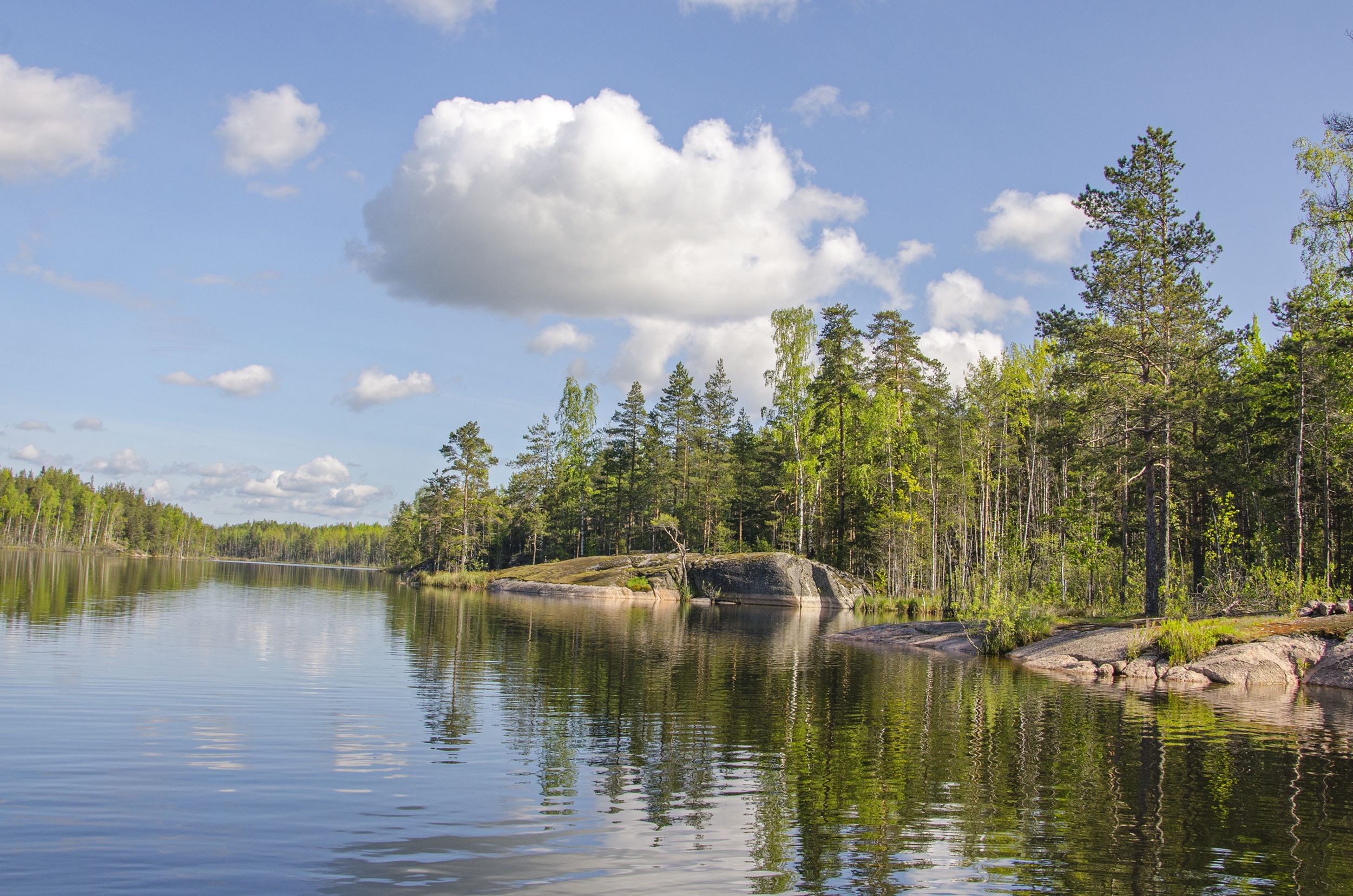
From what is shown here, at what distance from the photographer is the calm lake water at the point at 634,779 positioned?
7098 mm

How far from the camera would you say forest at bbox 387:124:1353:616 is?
3038 cm

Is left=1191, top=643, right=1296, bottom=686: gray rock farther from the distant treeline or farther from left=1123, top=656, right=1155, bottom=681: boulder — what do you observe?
the distant treeline

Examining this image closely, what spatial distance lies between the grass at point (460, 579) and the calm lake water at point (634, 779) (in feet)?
152

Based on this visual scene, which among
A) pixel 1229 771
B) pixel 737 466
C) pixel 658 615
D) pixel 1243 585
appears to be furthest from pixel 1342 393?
pixel 737 466

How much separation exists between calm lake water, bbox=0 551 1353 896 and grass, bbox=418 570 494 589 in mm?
46238

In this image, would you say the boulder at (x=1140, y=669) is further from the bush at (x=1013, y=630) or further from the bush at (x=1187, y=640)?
the bush at (x=1013, y=630)

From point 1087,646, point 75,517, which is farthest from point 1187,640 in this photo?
point 75,517

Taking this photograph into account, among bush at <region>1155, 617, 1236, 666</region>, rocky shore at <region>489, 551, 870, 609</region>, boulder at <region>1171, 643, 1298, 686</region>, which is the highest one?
bush at <region>1155, 617, 1236, 666</region>

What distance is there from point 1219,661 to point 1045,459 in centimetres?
2979

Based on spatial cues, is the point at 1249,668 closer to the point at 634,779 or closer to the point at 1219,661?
the point at 1219,661

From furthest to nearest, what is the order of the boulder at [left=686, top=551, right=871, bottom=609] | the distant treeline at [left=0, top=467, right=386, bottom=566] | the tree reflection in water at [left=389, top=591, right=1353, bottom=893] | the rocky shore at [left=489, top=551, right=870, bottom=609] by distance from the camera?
the distant treeline at [left=0, top=467, right=386, bottom=566]
the rocky shore at [left=489, top=551, right=870, bottom=609]
the boulder at [left=686, top=551, right=871, bottom=609]
the tree reflection in water at [left=389, top=591, right=1353, bottom=893]

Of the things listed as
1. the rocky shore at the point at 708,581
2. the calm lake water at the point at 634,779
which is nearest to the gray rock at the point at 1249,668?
the calm lake water at the point at 634,779

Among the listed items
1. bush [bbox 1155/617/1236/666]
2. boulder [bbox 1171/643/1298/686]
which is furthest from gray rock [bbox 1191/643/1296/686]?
bush [bbox 1155/617/1236/666]

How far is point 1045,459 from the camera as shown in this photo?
50562mm
